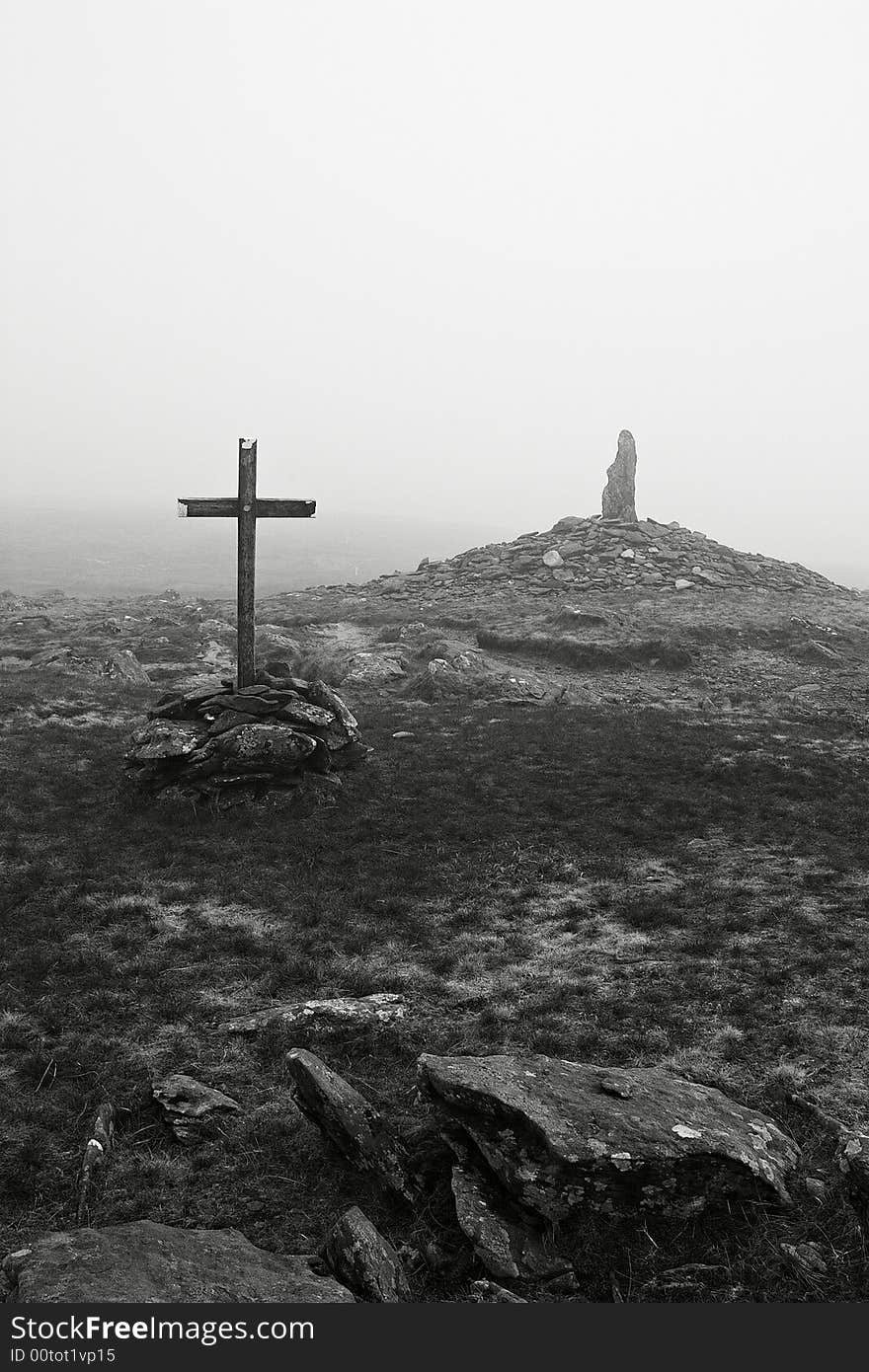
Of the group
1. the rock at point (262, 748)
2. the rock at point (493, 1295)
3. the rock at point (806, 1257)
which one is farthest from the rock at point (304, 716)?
the rock at point (806, 1257)

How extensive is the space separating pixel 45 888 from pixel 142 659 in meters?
21.1

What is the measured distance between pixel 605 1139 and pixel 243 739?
457 inches

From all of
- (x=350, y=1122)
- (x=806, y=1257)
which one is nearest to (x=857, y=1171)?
(x=806, y=1257)

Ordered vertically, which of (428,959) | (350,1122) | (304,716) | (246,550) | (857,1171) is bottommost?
(428,959)

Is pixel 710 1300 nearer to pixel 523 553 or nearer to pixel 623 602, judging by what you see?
pixel 623 602

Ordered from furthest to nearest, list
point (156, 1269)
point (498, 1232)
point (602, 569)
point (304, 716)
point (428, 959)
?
point (602, 569) < point (304, 716) < point (428, 959) < point (498, 1232) < point (156, 1269)

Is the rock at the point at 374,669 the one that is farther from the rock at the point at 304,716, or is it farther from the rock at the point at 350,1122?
the rock at the point at 350,1122

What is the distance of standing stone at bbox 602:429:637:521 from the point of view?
52938mm

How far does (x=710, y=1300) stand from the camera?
15.8ft

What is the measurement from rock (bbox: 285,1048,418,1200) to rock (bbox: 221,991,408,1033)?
151 centimetres

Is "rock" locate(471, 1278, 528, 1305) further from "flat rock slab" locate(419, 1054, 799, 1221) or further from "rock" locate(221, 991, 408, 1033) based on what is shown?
"rock" locate(221, 991, 408, 1033)

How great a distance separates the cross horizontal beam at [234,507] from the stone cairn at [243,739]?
3714 mm

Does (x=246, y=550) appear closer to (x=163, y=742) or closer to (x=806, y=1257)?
(x=163, y=742)

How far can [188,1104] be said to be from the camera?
22.5 feet
